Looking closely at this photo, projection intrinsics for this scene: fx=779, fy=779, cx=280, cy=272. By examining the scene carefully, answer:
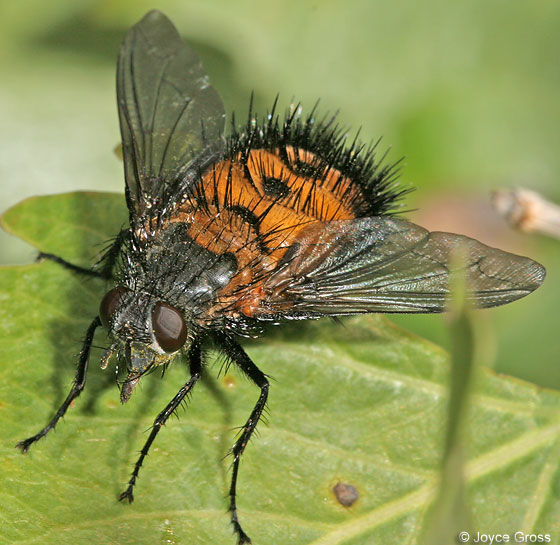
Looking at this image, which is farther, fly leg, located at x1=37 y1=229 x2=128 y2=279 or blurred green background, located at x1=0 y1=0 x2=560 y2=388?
blurred green background, located at x1=0 y1=0 x2=560 y2=388

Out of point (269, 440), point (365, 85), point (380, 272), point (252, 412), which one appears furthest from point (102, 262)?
point (365, 85)

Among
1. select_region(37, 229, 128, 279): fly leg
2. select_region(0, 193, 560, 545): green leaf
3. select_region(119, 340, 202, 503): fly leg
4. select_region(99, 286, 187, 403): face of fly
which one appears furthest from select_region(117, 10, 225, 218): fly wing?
select_region(119, 340, 202, 503): fly leg

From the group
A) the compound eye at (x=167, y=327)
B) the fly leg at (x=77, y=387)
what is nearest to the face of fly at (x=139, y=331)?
the compound eye at (x=167, y=327)

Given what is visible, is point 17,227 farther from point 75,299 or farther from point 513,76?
point 513,76

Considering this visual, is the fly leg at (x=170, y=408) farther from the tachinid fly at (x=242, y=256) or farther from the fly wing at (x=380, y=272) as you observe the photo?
the fly wing at (x=380, y=272)

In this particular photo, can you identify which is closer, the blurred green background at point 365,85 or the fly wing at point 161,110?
the fly wing at point 161,110
